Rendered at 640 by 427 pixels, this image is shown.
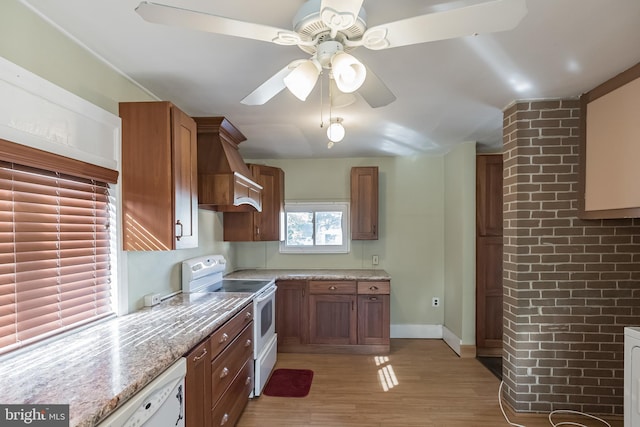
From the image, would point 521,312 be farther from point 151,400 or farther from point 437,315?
point 151,400

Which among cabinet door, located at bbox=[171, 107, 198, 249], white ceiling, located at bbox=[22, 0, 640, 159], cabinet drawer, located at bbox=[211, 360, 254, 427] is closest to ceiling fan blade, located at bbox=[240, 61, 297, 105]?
white ceiling, located at bbox=[22, 0, 640, 159]

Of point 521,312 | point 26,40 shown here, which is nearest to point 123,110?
point 26,40

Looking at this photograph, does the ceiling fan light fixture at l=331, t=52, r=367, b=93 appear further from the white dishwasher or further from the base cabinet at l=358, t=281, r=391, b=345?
the base cabinet at l=358, t=281, r=391, b=345

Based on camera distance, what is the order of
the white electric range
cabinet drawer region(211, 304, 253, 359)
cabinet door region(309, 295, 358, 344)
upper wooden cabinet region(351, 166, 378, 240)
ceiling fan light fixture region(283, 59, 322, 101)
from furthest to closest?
upper wooden cabinet region(351, 166, 378, 240) < cabinet door region(309, 295, 358, 344) < the white electric range < cabinet drawer region(211, 304, 253, 359) < ceiling fan light fixture region(283, 59, 322, 101)

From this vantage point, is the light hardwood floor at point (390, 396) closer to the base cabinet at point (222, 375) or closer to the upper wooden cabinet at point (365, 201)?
the base cabinet at point (222, 375)

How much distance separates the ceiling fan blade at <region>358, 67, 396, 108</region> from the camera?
1.42 metres

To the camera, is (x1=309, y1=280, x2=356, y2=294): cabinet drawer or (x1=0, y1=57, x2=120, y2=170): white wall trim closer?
(x1=0, y1=57, x2=120, y2=170): white wall trim

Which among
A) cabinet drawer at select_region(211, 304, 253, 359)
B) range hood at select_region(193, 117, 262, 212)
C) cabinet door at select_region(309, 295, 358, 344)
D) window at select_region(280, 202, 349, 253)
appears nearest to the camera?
cabinet drawer at select_region(211, 304, 253, 359)

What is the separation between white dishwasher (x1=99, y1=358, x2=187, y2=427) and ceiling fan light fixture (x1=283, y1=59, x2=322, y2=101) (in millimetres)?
1313

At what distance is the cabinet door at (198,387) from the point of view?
1.60 metres

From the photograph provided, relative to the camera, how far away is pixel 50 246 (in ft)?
4.98

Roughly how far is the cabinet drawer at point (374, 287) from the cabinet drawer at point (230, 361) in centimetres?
147

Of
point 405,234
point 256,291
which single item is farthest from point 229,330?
point 405,234

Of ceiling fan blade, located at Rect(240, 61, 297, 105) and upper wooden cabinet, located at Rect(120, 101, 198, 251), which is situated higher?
ceiling fan blade, located at Rect(240, 61, 297, 105)
